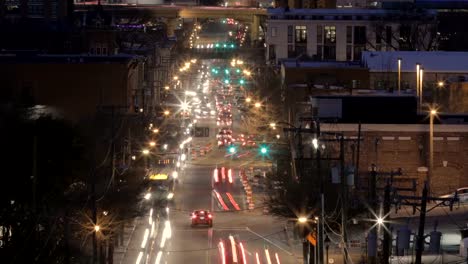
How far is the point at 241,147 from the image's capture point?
206 feet

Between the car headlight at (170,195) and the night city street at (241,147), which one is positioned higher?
the night city street at (241,147)

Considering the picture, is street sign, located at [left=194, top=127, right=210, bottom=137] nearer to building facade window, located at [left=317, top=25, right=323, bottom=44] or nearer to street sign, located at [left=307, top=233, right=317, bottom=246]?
building facade window, located at [left=317, top=25, right=323, bottom=44]

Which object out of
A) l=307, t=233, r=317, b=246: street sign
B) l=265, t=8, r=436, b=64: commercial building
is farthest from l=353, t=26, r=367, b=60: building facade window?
l=307, t=233, r=317, b=246: street sign

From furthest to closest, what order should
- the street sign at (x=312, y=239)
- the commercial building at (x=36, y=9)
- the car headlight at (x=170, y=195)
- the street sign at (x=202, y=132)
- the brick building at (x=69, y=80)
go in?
the commercial building at (x=36, y=9), the street sign at (x=202, y=132), the brick building at (x=69, y=80), the car headlight at (x=170, y=195), the street sign at (x=312, y=239)

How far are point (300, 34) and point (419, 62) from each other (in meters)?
28.7

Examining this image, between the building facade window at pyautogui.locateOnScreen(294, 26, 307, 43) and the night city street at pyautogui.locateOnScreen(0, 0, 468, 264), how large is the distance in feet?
0.37

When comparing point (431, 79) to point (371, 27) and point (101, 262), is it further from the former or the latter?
point (101, 262)

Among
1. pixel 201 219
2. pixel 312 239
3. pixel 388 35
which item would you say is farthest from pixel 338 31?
pixel 312 239

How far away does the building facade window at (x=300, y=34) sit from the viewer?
93.1m

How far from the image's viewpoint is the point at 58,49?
251 feet

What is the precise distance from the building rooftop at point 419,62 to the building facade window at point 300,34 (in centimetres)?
2166

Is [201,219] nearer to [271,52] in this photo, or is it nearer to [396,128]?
[396,128]

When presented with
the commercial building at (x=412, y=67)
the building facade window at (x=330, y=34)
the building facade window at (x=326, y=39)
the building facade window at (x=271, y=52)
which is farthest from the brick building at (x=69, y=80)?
the building facade window at (x=330, y=34)

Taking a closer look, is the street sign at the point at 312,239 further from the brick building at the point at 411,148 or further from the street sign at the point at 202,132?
the street sign at the point at 202,132
